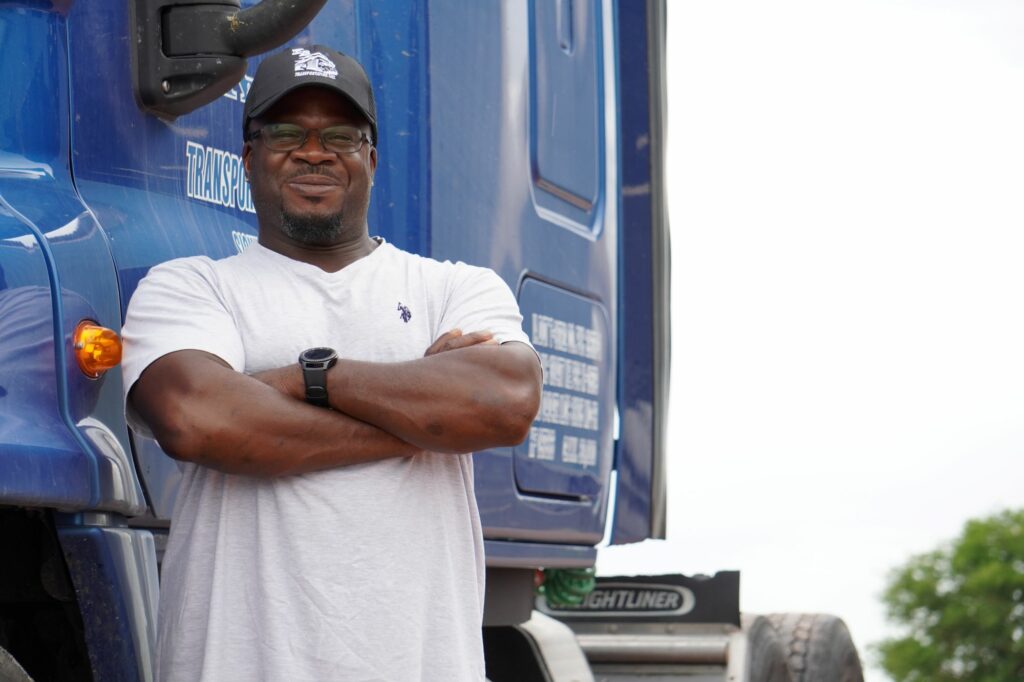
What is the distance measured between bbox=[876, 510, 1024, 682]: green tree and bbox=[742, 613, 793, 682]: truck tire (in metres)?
22.6

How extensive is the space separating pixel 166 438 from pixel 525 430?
52cm

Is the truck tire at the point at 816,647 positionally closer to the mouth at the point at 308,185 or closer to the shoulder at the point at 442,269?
the shoulder at the point at 442,269

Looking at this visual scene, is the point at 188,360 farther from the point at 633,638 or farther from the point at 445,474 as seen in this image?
the point at 633,638

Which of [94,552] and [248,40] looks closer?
[94,552]

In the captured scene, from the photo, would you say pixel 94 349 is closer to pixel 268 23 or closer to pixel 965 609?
pixel 268 23

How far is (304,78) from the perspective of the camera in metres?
2.52

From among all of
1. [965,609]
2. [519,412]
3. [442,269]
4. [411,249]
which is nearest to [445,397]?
[519,412]

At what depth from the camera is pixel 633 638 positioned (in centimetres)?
576

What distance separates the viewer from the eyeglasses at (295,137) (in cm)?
258

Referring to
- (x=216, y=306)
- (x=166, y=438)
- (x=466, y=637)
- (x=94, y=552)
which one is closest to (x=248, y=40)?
(x=216, y=306)

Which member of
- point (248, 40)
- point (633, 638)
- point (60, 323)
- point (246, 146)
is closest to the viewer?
point (60, 323)

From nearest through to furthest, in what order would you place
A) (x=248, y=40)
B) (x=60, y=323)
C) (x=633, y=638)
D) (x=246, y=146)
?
(x=60, y=323) < (x=248, y=40) < (x=246, y=146) < (x=633, y=638)

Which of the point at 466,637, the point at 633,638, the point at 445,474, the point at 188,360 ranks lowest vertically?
the point at 633,638

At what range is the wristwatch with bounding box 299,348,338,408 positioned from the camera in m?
2.36
